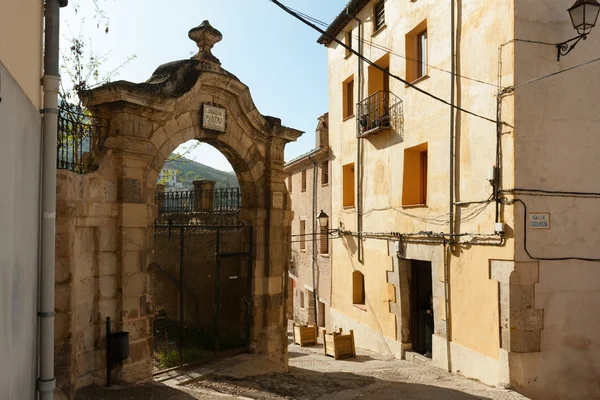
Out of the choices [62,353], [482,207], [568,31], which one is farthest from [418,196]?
[62,353]

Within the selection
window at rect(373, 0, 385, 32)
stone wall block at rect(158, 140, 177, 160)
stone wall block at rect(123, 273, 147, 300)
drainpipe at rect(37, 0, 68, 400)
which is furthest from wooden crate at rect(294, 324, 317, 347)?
drainpipe at rect(37, 0, 68, 400)

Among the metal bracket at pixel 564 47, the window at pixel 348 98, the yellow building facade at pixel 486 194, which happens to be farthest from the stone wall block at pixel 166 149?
the window at pixel 348 98

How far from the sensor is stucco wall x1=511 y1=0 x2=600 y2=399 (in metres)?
8.83

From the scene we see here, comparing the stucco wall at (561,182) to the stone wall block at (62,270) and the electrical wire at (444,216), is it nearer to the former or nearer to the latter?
the electrical wire at (444,216)

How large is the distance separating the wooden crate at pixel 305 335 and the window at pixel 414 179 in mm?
5034

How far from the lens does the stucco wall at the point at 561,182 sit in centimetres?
883

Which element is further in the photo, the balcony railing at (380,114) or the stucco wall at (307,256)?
the stucco wall at (307,256)

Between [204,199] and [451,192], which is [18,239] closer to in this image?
[451,192]

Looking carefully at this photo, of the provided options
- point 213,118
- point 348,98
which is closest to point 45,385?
point 213,118

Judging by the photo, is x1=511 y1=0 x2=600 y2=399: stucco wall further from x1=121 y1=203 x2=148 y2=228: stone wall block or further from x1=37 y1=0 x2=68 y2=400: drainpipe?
x1=37 y1=0 x2=68 y2=400: drainpipe

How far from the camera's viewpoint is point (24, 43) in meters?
3.85

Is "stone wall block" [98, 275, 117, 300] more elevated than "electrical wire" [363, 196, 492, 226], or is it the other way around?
"electrical wire" [363, 196, 492, 226]

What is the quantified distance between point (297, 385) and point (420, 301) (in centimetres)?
564

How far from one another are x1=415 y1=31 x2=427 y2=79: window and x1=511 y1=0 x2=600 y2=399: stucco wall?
346 centimetres
